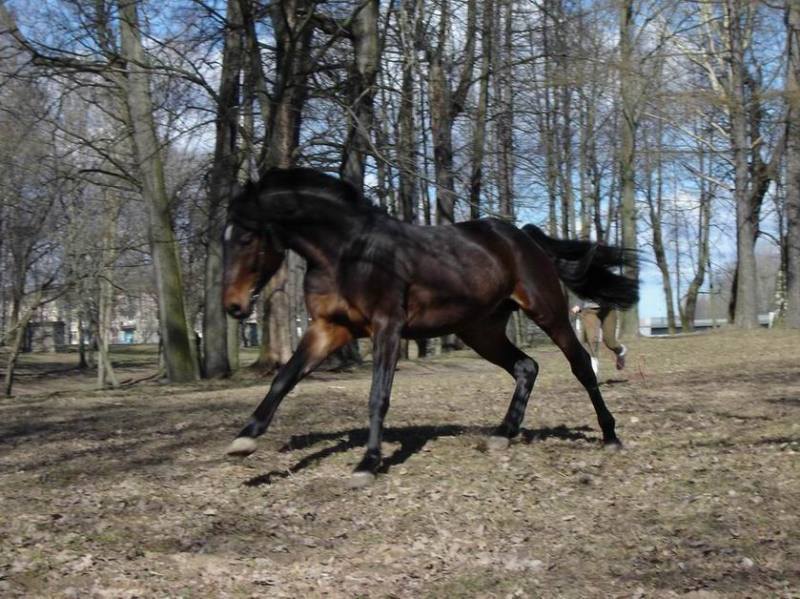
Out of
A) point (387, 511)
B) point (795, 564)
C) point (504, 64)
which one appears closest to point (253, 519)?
point (387, 511)

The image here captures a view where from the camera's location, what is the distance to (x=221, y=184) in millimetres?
20078

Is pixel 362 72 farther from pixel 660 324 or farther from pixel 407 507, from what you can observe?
pixel 660 324

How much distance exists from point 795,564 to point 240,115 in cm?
1591

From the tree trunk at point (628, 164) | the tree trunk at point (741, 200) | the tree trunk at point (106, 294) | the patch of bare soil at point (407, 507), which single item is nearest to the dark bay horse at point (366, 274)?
the patch of bare soil at point (407, 507)

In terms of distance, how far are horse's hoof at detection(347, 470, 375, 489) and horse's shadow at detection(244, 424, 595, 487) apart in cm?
46

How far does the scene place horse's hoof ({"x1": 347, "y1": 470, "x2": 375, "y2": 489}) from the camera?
707cm

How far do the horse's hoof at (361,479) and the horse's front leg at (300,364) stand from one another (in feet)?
2.39

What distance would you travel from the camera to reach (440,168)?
22031 mm

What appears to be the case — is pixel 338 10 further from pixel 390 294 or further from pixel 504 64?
pixel 390 294

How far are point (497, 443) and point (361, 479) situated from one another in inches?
68.3

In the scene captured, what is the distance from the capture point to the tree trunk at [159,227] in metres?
20.2

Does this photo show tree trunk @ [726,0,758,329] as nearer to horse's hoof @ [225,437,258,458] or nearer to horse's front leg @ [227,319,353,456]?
horse's front leg @ [227,319,353,456]

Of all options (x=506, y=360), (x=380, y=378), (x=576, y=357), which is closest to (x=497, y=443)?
(x=506, y=360)

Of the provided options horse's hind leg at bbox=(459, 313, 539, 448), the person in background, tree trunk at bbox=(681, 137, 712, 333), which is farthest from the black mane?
tree trunk at bbox=(681, 137, 712, 333)
